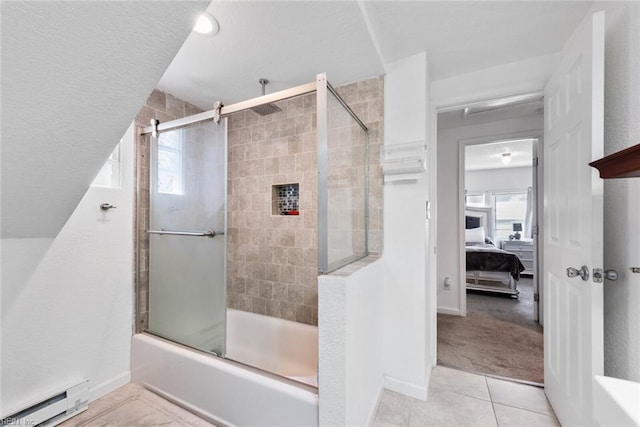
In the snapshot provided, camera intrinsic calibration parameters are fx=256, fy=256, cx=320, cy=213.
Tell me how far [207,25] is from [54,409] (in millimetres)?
2466

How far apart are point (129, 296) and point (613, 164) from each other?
9.25 feet

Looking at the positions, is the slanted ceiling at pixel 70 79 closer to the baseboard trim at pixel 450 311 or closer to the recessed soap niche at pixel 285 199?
the recessed soap niche at pixel 285 199

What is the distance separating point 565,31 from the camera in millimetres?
1599

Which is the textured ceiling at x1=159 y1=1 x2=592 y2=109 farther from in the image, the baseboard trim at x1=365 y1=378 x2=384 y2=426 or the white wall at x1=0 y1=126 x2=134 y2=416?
the baseboard trim at x1=365 y1=378 x2=384 y2=426

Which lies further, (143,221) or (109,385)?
(143,221)

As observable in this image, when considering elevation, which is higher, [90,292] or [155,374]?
[90,292]

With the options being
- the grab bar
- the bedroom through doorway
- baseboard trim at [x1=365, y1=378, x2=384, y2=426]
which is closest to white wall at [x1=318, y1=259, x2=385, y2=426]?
baseboard trim at [x1=365, y1=378, x2=384, y2=426]

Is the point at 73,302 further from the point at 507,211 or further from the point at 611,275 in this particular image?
the point at 507,211

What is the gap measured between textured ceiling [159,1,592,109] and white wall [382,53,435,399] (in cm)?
22

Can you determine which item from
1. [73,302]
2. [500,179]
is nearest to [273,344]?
[73,302]

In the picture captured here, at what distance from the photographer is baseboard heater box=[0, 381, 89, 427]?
4.73ft

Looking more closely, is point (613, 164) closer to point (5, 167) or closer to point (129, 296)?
point (5, 167)

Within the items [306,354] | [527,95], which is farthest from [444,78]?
[306,354]

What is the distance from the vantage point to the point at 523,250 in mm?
5590
